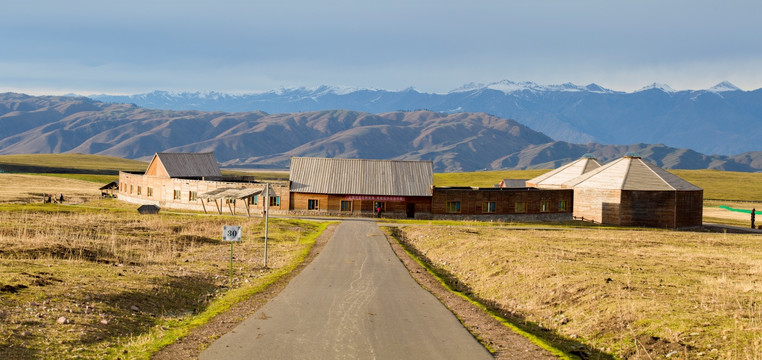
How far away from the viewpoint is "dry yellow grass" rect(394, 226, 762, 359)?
65.1ft

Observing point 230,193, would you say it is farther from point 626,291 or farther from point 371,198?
point 626,291

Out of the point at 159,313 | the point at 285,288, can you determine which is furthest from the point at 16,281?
the point at 285,288

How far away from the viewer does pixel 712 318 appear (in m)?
21.4

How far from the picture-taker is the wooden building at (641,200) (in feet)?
267

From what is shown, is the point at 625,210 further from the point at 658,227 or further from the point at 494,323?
the point at 494,323

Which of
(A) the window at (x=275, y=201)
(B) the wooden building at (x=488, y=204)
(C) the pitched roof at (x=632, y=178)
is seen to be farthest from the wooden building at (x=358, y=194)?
(C) the pitched roof at (x=632, y=178)

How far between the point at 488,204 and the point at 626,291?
186ft

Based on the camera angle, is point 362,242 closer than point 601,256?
No

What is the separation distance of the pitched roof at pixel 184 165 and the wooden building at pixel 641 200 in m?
61.9

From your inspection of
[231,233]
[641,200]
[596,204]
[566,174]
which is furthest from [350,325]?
[566,174]

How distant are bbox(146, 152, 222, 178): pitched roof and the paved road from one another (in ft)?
230

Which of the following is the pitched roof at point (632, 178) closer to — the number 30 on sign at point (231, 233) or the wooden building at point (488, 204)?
the wooden building at point (488, 204)

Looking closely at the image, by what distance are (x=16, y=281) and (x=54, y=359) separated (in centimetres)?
918

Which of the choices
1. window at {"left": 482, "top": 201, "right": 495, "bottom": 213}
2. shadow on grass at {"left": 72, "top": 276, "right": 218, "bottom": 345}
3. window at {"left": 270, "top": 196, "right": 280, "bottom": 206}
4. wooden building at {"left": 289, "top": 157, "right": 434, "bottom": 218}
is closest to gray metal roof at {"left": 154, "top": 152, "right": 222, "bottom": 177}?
window at {"left": 270, "top": 196, "right": 280, "bottom": 206}
